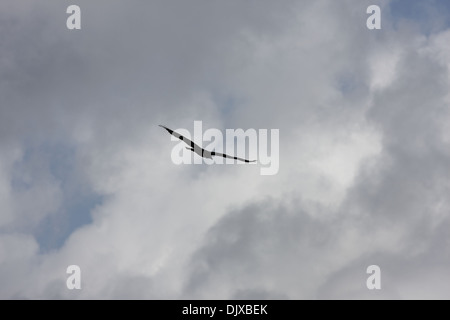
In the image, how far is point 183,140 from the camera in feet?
307
